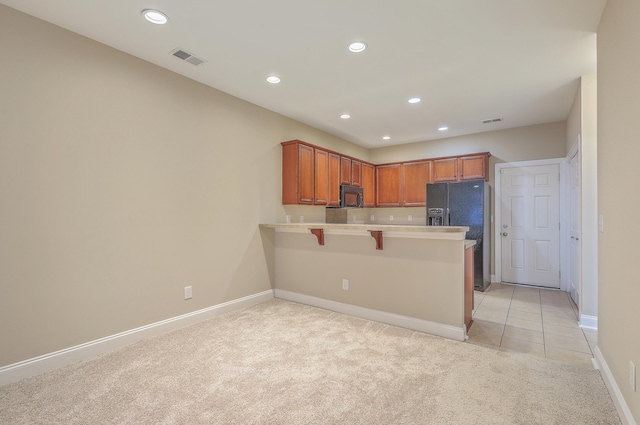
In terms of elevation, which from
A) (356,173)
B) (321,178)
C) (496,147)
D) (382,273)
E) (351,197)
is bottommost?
(382,273)

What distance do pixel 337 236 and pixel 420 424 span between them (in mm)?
2286

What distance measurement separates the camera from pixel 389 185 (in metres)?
6.39

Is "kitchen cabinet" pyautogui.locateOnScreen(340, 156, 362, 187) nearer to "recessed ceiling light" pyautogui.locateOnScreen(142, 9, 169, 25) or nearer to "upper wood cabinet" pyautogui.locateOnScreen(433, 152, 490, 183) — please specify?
"upper wood cabinet" pyautogui.locateOnScreen(433, 152, 490, 183)

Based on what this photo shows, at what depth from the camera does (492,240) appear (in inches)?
215

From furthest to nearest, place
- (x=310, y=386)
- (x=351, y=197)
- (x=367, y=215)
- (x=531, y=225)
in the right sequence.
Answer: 1. (x=367, y=215)
2. (x=351, y=197)
3. (x=531, y=225)
4. (x=310, y=386)

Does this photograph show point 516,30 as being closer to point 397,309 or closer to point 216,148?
point 397,309

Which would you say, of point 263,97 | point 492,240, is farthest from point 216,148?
point 492,240

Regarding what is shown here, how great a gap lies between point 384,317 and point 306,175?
7.49 feet

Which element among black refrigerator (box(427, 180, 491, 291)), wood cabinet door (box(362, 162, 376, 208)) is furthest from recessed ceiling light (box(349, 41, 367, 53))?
wood cabinet door (box(362, 162, 376, 208))

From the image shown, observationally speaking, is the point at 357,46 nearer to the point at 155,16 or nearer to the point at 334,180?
the point at 155,16

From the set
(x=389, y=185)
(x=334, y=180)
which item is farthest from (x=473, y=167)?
(x=334, y=180)

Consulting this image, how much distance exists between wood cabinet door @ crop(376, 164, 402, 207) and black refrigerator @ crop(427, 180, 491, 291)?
0.92 m

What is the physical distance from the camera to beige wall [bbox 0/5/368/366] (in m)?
2.26

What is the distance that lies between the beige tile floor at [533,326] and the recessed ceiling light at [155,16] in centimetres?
382
